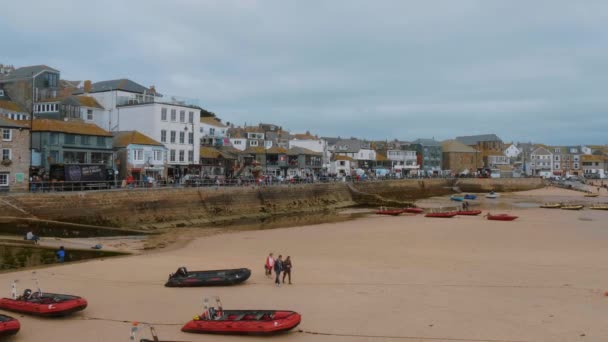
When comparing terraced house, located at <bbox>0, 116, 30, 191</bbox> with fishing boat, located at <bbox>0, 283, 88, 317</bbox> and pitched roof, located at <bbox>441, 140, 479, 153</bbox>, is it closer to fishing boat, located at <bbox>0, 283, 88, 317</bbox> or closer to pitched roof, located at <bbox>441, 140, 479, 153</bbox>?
fishing boat, located at <bbox>0, 283, 88, 317</bbox>

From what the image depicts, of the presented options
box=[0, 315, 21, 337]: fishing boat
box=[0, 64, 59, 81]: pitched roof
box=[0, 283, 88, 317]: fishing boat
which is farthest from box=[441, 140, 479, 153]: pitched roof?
A: box=[0, 315, 21, 337]: fishing boat

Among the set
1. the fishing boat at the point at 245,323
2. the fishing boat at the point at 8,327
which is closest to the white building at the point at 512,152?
the fishing boat at the point at 245,323

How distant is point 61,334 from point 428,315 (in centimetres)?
1010

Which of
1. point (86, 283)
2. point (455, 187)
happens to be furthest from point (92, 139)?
point (455, 187)

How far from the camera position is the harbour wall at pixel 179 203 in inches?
1298

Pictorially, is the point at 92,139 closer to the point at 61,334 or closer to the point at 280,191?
the point at 280,191

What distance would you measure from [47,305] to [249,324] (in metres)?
6.03

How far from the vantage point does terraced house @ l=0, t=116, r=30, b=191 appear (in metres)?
35.0

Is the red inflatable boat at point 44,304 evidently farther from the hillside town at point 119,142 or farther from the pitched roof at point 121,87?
the pitched roof at point 121,87

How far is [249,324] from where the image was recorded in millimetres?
12977

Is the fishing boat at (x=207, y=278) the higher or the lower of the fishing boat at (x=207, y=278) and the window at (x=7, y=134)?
the lower

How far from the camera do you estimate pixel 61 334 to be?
13.1 m

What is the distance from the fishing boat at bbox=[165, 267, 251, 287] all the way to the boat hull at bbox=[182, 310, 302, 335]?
15.5 feet

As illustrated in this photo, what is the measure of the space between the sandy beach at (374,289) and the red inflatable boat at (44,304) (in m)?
0.28
